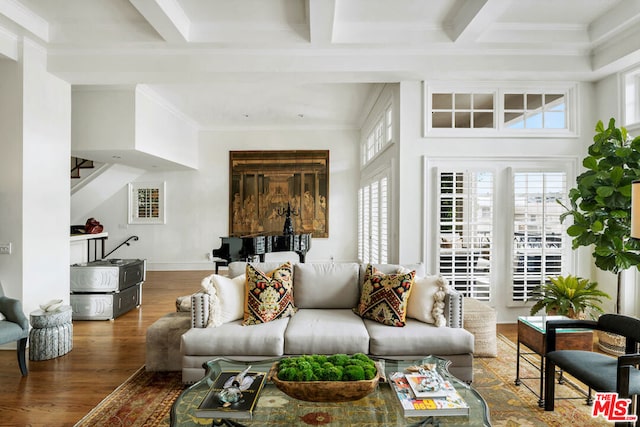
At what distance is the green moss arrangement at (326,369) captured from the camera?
1964 millimetres

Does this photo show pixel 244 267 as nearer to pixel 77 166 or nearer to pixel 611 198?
pixel 611 198

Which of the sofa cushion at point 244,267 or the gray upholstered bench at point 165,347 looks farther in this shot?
the sofa cushion at point 244,267

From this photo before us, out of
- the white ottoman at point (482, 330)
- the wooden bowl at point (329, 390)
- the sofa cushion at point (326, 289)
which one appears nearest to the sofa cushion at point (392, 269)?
the sofa cushion at point (326, 289)

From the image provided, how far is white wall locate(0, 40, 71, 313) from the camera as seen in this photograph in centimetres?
368

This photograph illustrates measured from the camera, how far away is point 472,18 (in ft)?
11.0

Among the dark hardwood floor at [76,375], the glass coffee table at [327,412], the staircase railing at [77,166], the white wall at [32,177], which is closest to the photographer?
the glass coffee table at [327,412]

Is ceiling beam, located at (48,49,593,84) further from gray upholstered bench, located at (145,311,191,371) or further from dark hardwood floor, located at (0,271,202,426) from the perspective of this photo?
dark hardwood floor, located at (0,271,202,426)

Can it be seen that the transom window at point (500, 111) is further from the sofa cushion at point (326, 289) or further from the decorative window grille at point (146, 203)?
the decorative window grille at point (146, 203)

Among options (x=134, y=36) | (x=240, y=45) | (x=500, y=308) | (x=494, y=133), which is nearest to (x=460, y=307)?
(x=500, y=308)

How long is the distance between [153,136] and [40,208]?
7.90ft

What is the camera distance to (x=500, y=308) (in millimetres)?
4543

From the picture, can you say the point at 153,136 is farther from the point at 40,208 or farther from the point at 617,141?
the point at 617,141

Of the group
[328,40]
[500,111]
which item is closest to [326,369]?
[328,40]

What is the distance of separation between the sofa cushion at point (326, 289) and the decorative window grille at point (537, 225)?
89.5 inches
